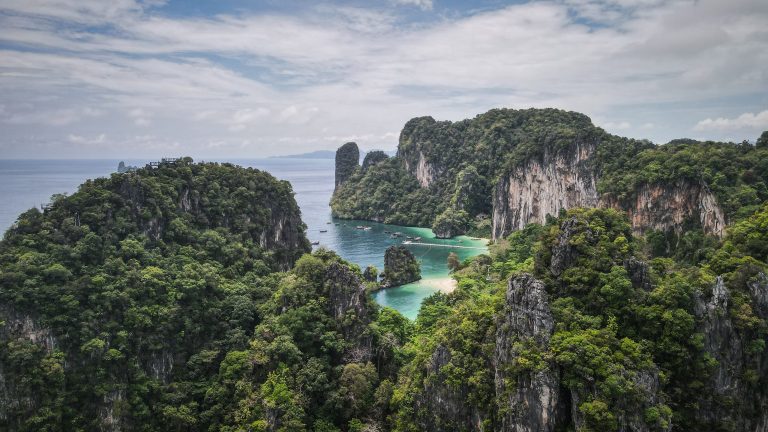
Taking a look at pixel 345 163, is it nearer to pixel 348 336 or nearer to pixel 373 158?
pixel 373 158

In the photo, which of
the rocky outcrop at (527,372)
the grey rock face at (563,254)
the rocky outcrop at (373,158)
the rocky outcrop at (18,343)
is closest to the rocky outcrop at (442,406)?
the rocky outcrop at (527,372)

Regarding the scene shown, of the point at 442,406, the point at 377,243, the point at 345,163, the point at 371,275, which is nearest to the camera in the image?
the point at 442,406

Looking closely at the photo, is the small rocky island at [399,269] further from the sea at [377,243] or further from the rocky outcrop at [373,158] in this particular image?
the rocky outcrop at [373,158]

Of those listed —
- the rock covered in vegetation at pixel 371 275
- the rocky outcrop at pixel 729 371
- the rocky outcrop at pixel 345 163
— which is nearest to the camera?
the rocky outcrop at pixel 729 371

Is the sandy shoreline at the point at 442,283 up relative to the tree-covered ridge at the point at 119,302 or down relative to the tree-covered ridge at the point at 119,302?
down

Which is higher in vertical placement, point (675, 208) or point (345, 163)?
point (345, 163)

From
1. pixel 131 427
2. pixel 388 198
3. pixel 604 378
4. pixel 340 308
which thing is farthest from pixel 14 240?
pixel 388 198

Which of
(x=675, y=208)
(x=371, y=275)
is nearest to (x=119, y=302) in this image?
(x=371, y=275)
